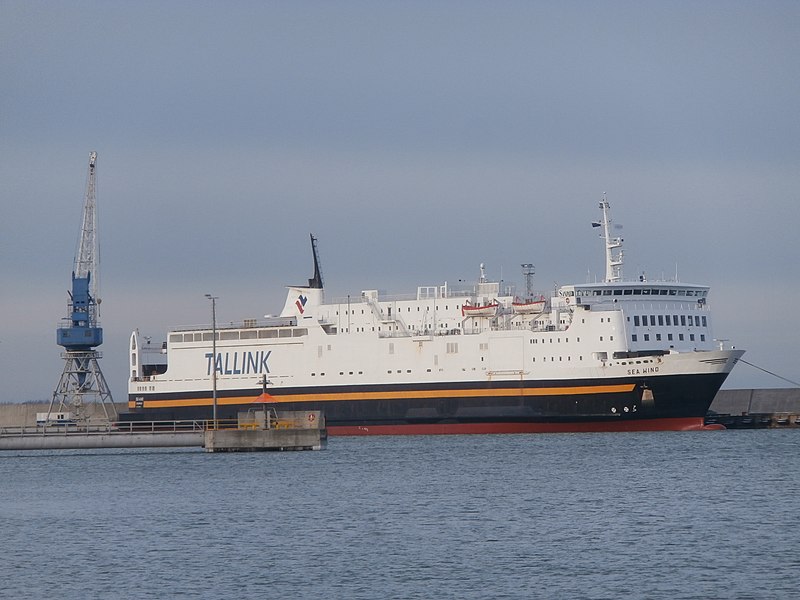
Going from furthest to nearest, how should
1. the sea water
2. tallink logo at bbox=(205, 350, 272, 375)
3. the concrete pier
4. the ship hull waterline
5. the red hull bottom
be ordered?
1. tallink logo at bbox=(205, 350, 272, 375)
2. the red hull bottom
3. the ship hull waterline
4. the concrete pier
5. the sea water

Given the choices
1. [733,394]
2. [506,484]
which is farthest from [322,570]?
[733,394]

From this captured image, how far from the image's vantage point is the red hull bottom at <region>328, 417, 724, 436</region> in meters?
55.0

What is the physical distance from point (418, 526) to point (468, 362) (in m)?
29.9

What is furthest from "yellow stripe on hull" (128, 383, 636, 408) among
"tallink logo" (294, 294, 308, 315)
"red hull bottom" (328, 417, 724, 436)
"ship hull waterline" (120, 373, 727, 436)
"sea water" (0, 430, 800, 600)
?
"sea water" (0, 430, 800, 600)

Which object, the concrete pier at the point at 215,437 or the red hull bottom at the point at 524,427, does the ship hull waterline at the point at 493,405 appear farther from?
the concrete pier at the point at 215,437

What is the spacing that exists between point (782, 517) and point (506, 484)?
9060 millimetres

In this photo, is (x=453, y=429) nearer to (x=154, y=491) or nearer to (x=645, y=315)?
(x=645, y=315)

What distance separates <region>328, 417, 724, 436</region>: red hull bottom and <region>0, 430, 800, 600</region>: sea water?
821 centimetres

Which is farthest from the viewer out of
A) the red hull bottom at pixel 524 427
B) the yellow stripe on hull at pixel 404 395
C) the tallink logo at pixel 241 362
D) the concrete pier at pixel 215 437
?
the tallink logo at pixel 241 362

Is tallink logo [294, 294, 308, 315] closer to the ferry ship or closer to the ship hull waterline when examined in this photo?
the ferry ship

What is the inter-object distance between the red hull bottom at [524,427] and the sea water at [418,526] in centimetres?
821

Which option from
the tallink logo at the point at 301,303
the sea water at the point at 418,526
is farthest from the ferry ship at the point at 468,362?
the sea water at the point at 418,526

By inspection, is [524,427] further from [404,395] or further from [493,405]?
[404,395]

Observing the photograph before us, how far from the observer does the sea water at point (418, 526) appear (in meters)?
22.7
